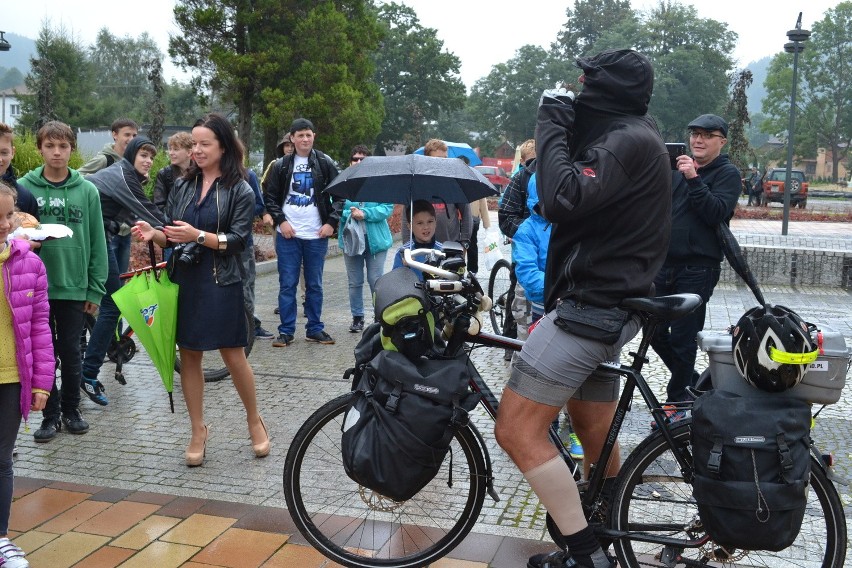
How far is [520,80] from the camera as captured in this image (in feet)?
290

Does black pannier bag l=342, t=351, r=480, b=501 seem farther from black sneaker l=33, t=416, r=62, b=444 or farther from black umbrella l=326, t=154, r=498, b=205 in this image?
black sneaker l=33, t=416, r=62, b=444

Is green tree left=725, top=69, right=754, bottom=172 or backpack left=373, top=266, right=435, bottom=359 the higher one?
green tree left=725, top=69, right=754, bottom=172

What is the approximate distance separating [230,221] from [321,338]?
3.55m

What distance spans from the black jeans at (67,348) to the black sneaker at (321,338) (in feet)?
9.77

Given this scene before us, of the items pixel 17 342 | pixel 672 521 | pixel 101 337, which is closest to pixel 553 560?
pixel 672 521

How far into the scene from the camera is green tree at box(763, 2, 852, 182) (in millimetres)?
89688

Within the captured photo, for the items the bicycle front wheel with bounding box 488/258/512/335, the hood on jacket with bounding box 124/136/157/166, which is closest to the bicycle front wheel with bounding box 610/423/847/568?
the bicycle front wheel with bounding box 488/258/512/335

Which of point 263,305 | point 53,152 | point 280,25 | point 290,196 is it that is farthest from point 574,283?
point 280,25

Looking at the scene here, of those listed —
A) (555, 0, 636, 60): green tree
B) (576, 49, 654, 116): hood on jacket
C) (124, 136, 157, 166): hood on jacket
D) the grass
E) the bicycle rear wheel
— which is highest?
(555, 0, 636, 60): green tree

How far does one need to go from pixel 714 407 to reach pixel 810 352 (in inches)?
14.2

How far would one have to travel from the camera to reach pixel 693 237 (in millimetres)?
5043

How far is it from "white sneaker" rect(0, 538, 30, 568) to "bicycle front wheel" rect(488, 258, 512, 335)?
4.25 meters

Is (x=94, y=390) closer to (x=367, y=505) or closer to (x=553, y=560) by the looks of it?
(x=367, y=505)

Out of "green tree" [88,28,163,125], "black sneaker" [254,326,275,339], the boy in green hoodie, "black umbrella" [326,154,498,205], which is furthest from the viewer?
"green tree" [88,28,163,125]
